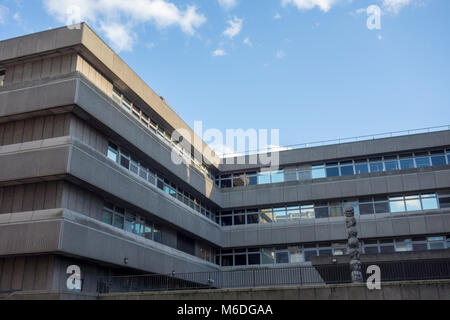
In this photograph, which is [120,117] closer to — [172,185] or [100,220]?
[100,220]

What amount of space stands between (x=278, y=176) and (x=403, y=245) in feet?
40.4

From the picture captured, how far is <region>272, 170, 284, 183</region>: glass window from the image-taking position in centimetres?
4475

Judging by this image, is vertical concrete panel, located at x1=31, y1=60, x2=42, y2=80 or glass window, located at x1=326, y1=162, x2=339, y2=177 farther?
glass window, located at x1=326, y1=162, x2=339, y2=177

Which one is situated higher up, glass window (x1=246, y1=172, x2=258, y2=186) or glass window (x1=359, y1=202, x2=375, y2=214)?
glass window (x1=246, y1=172, x2=258, y2=186)

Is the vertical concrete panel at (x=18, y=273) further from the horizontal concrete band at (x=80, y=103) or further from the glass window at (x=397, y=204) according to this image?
the glass window at (x=397, y=204)

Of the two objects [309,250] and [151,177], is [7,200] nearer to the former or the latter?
[151,177]

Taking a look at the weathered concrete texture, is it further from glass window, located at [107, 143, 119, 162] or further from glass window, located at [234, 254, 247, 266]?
glass window, located at [234, 254, 247, 266]

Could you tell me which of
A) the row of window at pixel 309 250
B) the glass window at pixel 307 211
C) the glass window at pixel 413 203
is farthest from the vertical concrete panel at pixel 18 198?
the glass window at pixel 413 203

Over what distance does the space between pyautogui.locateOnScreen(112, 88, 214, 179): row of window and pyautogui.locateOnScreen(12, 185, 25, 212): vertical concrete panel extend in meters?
7.58

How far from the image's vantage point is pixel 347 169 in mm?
43094

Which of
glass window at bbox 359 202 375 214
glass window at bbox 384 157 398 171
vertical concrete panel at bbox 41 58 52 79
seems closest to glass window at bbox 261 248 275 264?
glass window at bbox 359 202 375 214

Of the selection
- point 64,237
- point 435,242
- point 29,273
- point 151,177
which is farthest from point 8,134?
point 435,242

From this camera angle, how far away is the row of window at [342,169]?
41194mm

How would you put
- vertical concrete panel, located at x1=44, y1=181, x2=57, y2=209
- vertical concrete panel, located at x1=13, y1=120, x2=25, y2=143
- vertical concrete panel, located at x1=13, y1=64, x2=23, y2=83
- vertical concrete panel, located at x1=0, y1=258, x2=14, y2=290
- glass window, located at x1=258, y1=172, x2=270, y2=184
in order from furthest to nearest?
glass window, located at x1=258, y1=172, x2=270, y2=184
vertical concrete panel, located at x1=13, y1=64, x2=23, y2=83
vertical concrete panel, located at x1=13, y1=120, x2=25, y2=143
vertical concrete panel, located at x1=44, y1=181, x2=57, y2=209
vertical concrete panel, located at x1=0, y1=258, x2=14, y2=290
